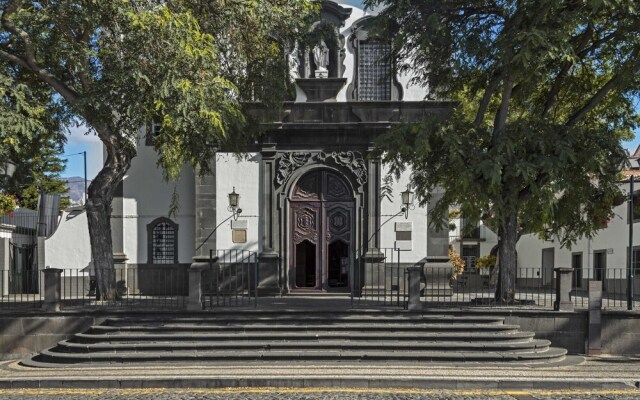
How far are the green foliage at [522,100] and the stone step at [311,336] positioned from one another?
92.7 inches

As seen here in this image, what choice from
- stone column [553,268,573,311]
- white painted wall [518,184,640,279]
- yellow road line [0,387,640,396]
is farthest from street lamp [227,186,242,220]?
white painted wall [518,184,640,279]

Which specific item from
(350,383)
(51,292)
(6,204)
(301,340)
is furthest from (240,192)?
→ (350,383)

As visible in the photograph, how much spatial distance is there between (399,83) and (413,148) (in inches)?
264

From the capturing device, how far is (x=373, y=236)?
64.7 feet

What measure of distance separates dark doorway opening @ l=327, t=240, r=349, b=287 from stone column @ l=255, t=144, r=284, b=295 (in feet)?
5.09

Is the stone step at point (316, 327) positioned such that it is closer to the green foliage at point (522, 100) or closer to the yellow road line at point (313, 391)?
the green foliage at point (522, 100)

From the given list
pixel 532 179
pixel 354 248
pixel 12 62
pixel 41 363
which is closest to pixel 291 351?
pixel 41 363

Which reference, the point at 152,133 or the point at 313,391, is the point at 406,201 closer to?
the point at 152,133

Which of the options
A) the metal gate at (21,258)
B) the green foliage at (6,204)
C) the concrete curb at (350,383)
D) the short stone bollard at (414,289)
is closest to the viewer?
the concrete curb at (350,383)

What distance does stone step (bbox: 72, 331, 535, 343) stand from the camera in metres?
13.1

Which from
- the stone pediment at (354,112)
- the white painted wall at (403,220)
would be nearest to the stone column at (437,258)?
the white painted wall at (403,220)

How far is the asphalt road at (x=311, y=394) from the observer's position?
1023 centimetres

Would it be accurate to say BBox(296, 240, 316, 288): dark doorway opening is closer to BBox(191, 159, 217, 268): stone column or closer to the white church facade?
the white church facade

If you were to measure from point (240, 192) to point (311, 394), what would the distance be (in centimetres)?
1036
